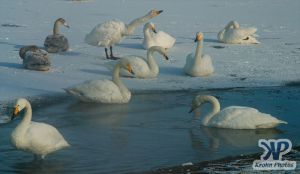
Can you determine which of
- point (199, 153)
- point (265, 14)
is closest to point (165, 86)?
point (199, 153)

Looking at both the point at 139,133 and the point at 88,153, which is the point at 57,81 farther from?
the point at 88,153

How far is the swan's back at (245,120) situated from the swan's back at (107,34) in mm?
5600

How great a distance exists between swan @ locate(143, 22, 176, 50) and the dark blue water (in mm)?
3985

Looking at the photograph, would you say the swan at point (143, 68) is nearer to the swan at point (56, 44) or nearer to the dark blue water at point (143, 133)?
the dark blue water at point (143, 133)

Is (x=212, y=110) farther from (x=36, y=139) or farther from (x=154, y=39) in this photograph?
(x=154, y=39)

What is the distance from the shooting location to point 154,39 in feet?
50.1

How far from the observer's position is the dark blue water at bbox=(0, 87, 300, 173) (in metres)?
7.55

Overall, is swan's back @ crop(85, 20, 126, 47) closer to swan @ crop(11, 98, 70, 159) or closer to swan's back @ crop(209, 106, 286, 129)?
swan's back @ crop(209, 106, 286, 129)

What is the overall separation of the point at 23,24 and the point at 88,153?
12318 mm

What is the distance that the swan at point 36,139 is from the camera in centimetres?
746

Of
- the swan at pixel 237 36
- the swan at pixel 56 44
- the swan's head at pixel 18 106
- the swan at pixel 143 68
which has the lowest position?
the swan's head at pixel 18 106

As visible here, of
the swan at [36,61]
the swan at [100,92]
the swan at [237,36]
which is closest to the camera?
the swan at [100,92]

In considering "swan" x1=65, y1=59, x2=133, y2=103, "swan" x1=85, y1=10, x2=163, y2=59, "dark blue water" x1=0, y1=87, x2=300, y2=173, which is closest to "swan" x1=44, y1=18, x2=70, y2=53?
"swan" x1=85, y1=10, x2=163, y2=59

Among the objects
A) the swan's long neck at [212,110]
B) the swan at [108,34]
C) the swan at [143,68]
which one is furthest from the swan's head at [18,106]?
the swan at [108,34]
